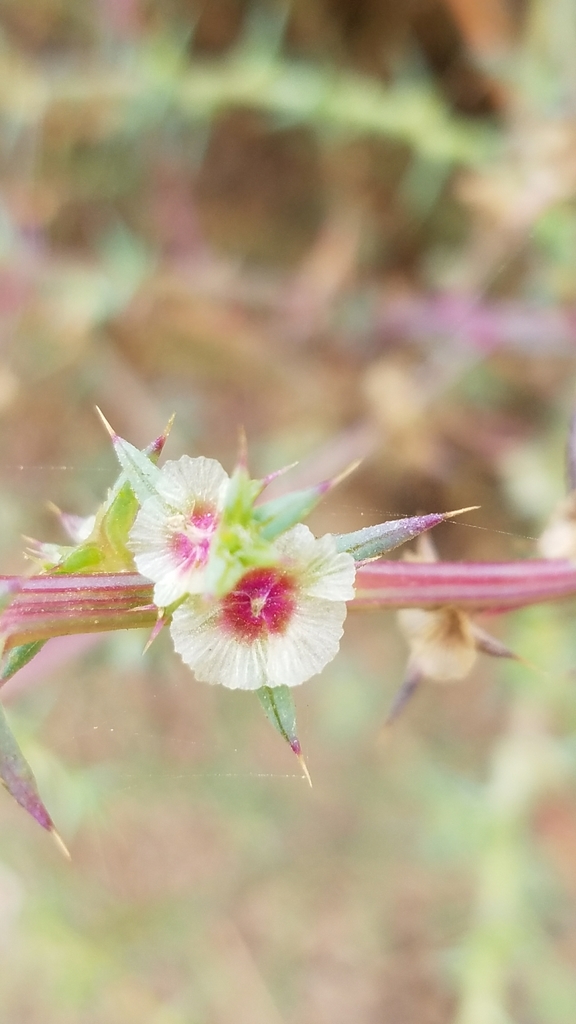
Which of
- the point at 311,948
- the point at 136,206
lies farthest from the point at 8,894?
the point at 136,206

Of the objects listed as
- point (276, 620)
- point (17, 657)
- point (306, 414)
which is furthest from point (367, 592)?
point (306, 414)

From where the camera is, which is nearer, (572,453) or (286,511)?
(286,511)

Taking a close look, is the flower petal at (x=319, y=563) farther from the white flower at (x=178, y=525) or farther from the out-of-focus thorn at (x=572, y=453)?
the out-of-focus thorn at (x=572, y=453)

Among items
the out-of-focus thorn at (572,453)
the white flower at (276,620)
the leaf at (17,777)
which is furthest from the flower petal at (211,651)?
the out-of-focus thorn at (572,453)

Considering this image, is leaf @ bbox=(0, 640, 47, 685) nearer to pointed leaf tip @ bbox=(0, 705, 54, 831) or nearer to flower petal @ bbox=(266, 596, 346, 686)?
pointed leaf tip @ bbox=(0, 705, 54, 831)

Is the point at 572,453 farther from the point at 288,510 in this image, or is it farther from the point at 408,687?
the point at 288,510

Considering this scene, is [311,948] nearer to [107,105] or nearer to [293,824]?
[293,824]

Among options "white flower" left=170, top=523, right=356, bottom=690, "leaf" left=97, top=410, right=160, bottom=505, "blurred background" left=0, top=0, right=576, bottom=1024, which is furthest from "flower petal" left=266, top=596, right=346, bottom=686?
"blurred background" left=0, top=0, right=576, bottom=1024
